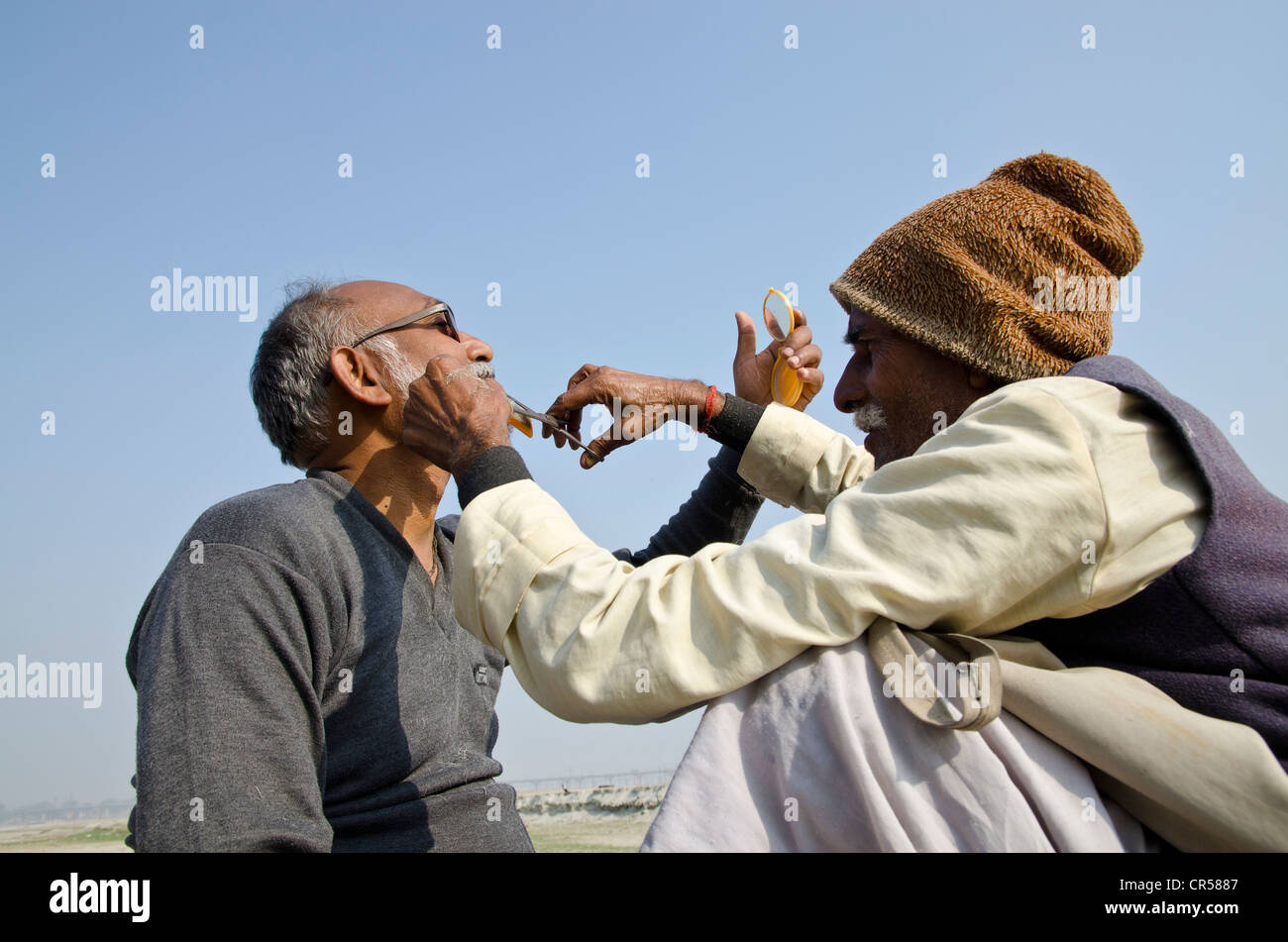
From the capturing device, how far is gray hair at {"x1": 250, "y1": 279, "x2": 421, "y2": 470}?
313 centimetres

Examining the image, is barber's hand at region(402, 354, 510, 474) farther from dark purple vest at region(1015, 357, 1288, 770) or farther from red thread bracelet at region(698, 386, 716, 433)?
dark purple vest at region(1015, 357, 1288, 770)

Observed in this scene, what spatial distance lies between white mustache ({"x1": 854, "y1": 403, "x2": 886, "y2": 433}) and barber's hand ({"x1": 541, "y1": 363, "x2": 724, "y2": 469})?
0.52 m

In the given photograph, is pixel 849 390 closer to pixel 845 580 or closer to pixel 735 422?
pixel 735 422

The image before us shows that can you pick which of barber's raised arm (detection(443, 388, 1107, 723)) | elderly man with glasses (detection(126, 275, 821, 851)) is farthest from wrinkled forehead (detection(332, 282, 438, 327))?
barber's raised arm (detection(443, 388, 1107, 723))

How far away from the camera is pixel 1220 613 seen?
1.90 metres

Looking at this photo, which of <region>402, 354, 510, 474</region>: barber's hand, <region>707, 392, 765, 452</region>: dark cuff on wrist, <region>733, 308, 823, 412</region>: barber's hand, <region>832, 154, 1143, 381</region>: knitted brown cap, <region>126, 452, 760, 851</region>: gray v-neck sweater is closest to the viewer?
<region>126, 452, 760, 851</region>: gray v-neck sweater

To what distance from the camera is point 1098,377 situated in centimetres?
213

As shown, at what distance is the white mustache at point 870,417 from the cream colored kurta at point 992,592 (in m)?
0.91

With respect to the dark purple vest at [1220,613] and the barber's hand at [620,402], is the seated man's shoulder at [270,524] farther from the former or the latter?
the dark purple vest at [1220,613]

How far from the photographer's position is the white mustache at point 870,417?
3.05 metres

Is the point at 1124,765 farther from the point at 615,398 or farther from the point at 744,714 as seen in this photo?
the point at 615,398

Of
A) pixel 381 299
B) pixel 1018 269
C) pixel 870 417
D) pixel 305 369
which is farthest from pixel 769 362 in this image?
pixel 305 369

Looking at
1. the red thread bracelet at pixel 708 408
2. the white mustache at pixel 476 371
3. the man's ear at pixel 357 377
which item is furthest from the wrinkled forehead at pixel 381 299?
the red thread bracelet at pixel 708 408

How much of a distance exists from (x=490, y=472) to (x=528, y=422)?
84 cm
